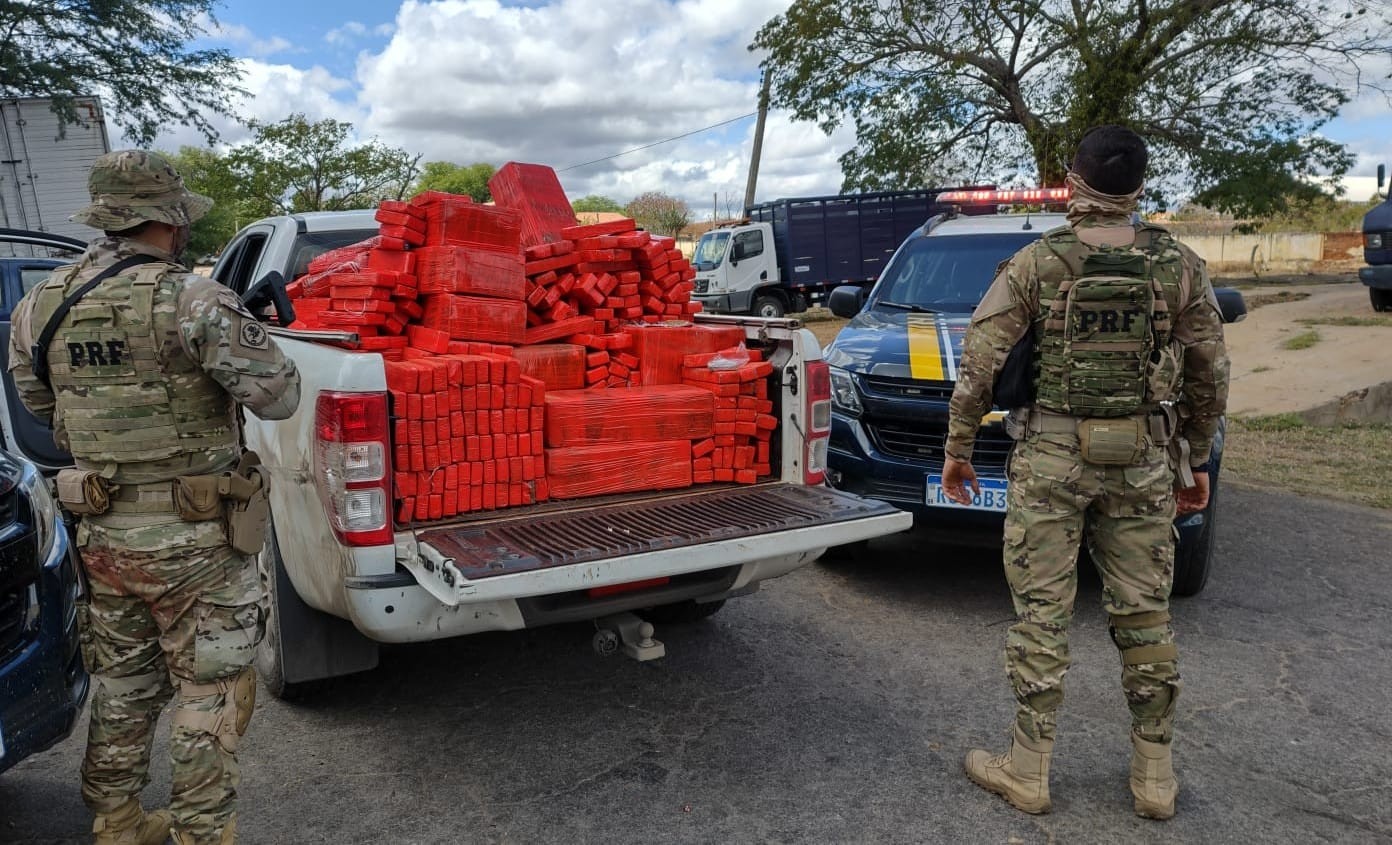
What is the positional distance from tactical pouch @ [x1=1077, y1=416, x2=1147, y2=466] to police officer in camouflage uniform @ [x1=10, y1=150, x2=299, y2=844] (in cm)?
224

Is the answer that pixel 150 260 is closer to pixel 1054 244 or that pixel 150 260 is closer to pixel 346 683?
pixel 346 683

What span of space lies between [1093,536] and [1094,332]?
0.65m

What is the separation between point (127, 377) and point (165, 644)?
71 centimetres

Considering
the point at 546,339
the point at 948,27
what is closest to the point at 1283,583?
the point at 546,339

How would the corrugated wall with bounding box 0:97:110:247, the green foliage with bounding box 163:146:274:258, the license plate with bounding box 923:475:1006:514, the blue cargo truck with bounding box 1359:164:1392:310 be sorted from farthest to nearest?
1. the green foliage with bounding box 163:146:274:258
2. the corrugated wall with bounding box 0:97:110:247
3. the blue cargo truck with bounding box 1359:164:1392:310
4. the license plate with bounding box 923:475:1006:514

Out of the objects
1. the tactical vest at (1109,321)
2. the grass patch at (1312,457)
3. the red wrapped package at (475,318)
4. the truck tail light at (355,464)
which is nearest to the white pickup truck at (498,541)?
the truck tail light at (355,464)

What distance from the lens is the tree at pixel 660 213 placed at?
168ft

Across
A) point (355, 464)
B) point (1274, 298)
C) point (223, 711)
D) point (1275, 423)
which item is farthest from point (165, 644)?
point (1274, 298)

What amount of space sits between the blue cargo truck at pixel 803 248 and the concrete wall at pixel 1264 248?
15570 millimetres

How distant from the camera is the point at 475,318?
3588 mm

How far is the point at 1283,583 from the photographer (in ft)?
16.5

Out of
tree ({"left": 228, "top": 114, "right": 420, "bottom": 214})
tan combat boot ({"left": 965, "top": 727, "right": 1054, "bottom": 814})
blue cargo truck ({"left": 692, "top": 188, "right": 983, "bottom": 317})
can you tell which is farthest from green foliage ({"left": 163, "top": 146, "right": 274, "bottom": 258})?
tan combat boot ({"left": 965, "top": 727, "right": 1054, "bottom": 814})

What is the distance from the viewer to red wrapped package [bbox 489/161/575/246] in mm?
4293

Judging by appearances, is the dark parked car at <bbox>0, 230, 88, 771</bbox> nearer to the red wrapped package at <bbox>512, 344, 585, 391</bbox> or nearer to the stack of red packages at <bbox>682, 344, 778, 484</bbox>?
the red wrapped package at <bbox>512, 344, 585, 391</bbox>
